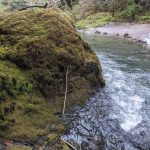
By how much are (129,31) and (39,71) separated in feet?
98.9

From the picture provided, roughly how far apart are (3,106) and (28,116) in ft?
2.73

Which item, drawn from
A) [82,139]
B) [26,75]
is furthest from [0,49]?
[82,139]

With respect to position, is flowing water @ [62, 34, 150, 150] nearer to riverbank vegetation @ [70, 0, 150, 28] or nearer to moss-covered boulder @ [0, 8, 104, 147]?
moss-covered boulder @ [0, 8, 104, 147]

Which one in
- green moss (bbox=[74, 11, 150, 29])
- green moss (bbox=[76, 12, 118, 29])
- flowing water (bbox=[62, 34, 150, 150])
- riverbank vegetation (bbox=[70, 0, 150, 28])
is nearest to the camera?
flowing water (bbox=[62, 34, 150, 150])

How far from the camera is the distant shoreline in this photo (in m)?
31.9

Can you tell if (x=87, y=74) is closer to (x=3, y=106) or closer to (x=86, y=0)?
(x=3, y=106)

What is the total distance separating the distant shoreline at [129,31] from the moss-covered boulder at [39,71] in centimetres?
1711

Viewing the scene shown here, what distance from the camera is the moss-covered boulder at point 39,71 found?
8836 mm

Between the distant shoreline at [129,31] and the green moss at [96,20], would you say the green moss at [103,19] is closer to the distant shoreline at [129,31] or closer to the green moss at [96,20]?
the green moss at [96,20]

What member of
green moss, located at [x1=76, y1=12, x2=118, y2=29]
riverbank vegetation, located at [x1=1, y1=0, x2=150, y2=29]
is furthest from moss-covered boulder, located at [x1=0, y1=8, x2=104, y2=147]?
green moss, located at [x1=76, y1=12, x2=118, y2=29]

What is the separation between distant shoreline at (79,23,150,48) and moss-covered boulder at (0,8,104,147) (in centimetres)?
1711

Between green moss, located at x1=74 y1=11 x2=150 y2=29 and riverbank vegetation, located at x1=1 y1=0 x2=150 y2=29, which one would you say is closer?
green moss, located at x1=74 y1=11 x2=150 y2=29

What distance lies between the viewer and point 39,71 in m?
10.7

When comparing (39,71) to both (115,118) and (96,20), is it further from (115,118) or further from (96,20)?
(96,20)
